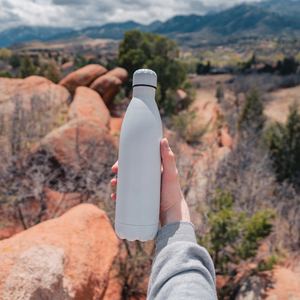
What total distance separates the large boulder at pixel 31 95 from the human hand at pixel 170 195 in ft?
27.8

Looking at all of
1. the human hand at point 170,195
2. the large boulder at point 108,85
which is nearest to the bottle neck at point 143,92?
the human hand at point 170,195

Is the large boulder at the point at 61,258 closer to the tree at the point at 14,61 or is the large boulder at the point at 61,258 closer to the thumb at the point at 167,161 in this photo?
the thumb at the point at 167,161

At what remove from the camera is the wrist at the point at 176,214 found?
1.64 metres

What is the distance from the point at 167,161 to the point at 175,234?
0.50 m

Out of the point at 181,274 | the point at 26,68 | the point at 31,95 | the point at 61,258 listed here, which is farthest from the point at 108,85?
the point at 181,274

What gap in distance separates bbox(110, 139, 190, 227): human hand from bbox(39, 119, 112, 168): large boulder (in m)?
5.68

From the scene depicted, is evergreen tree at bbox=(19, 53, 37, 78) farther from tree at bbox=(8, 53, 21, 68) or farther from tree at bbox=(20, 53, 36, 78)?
tree at bbox=(8, 53, 21, 68)

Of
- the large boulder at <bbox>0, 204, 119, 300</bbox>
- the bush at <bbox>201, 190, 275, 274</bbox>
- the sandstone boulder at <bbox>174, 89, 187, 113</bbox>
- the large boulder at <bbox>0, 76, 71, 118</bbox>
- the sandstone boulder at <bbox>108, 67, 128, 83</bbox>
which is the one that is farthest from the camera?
the sandstone boulder at <bbox>174, 89, 187, 113</bbox>

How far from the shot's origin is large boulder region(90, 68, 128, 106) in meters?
14.7

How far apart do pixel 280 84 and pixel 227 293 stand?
4158 centimetres

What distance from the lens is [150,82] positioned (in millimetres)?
1547

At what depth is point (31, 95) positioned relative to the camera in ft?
35.4

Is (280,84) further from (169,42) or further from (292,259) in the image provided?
(292,259)

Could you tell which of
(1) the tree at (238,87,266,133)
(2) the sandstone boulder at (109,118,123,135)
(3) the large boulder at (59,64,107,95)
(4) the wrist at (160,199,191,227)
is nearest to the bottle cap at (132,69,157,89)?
(4) the wrist at (160,199,191,227)
